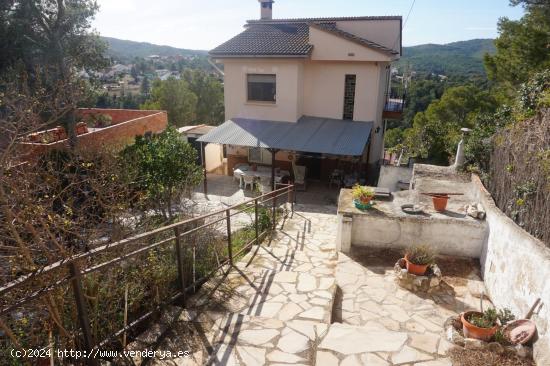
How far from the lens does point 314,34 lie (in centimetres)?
1516

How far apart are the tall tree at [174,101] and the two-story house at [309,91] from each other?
662 inches

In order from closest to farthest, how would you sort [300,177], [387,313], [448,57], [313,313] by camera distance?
[313,313]
[387,313]
[300,177]
[448,57]

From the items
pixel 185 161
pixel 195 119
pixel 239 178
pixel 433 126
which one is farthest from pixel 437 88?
pixel 185 161

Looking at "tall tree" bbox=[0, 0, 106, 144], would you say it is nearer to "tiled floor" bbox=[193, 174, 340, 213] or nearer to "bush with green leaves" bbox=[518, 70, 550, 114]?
"tiled floor" bbox=[193, 174, 340, 213]

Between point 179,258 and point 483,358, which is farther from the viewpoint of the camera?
point 179,258

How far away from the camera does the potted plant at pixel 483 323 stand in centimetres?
428

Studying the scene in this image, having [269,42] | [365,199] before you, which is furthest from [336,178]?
[365,199]

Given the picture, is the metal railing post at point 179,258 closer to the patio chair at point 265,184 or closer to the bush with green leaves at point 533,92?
the bush with green leaves at point 533,92

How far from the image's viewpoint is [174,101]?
32969mm

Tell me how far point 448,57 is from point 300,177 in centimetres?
9568

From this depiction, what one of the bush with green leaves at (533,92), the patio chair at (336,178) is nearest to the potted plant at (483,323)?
the bush with green leaves at (533,92)

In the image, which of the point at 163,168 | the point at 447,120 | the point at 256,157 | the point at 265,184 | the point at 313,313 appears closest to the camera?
the point at 313,313

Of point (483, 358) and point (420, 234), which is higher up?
point (420, 234)

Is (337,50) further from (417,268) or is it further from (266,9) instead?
(417,268)
